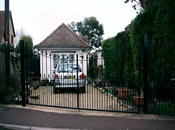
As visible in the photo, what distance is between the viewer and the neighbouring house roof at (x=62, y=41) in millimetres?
17234

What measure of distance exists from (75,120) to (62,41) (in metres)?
13.2

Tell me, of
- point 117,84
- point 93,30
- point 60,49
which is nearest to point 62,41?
point 60,49

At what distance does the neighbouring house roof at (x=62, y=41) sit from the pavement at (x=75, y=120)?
10846 mm

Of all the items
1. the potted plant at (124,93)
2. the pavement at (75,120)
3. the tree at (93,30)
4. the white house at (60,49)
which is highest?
the tree at (93,30)

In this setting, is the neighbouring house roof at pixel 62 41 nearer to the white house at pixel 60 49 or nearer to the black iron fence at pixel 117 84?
the white house at pixel 60 49

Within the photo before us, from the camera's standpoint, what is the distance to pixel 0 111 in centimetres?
665

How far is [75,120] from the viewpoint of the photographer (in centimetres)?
576

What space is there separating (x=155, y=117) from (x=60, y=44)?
42.5 feet

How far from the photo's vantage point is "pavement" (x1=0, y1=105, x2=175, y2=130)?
5195 millimetres

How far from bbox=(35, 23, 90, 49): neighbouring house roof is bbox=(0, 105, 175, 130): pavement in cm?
1085

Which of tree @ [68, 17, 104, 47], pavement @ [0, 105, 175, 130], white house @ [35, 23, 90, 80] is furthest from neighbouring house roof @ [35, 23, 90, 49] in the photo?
tree @ [68, 17, 104, 47]

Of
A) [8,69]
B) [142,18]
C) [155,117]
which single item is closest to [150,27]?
[142,18]

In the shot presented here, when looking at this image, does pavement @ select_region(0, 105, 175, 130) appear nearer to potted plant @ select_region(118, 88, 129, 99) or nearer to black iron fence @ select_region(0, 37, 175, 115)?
black iron fence @ select_region(0, 37, 175, 115)

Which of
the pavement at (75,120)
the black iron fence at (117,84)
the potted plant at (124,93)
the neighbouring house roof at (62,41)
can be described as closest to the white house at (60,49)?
the neighbouring house roof at (62,41)
